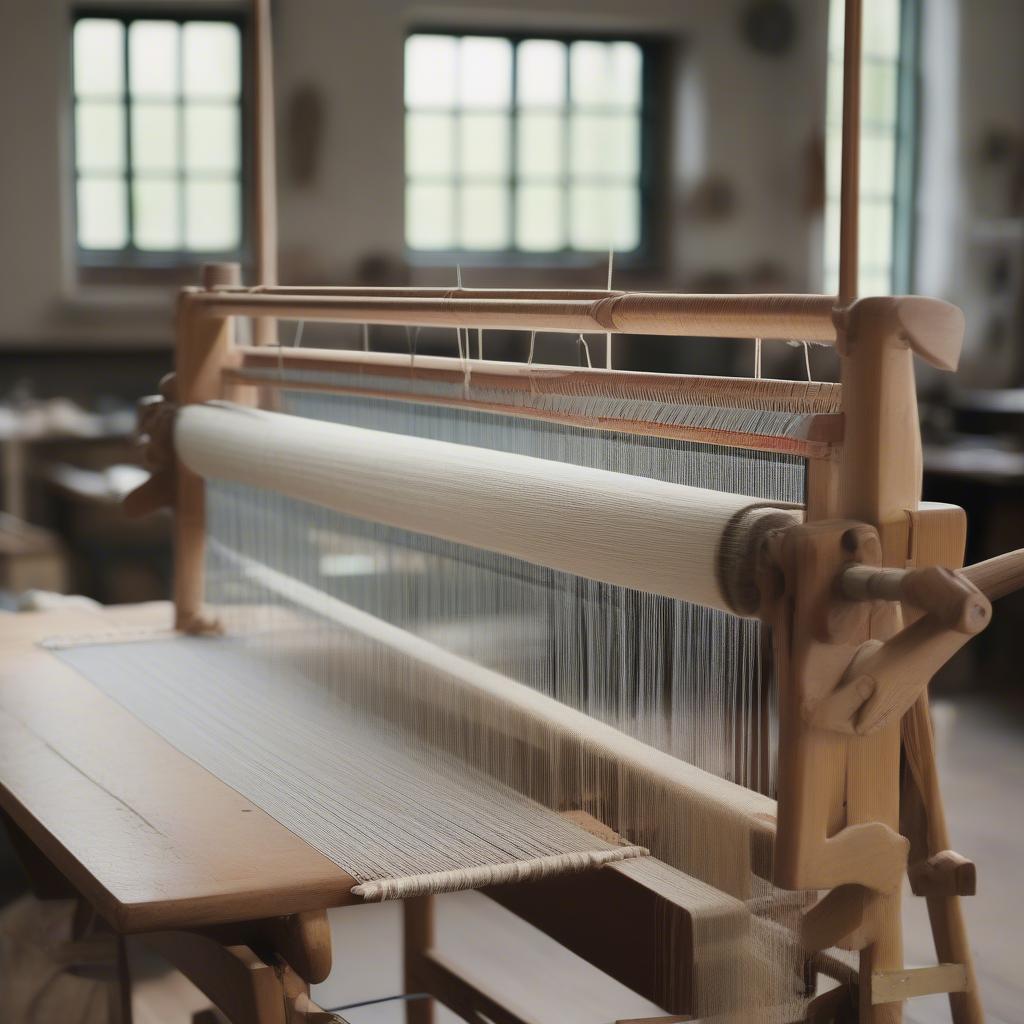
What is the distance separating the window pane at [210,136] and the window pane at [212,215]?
0.09 metres

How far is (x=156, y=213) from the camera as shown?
683 centimetres

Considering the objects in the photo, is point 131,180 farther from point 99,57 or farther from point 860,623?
point 860,623

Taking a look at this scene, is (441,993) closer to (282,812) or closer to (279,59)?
(282,812)

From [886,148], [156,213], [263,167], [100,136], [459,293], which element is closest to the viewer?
[459,293]

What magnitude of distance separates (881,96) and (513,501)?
24.1ft

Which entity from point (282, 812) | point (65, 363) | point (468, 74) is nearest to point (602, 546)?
point (282, 812)

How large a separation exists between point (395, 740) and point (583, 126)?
20.6ft

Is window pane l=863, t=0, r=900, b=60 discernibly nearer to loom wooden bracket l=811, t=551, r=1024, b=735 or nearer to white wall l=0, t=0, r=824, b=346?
white wall l=0, t=0, r=824, b=346

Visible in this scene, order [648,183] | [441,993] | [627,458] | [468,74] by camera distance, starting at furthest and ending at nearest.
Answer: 1. [648,183]
2. [468,74]
3. [441,993]
4. [627,458]

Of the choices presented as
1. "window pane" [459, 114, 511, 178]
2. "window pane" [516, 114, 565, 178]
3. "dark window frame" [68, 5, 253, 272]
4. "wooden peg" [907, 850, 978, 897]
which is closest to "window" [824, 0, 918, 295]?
"window pane" [516, 114, 565, 178]

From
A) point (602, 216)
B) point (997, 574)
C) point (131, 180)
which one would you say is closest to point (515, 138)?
point (602, 216)

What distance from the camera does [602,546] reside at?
111 centimetres


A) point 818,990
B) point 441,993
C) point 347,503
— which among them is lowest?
point 441,993

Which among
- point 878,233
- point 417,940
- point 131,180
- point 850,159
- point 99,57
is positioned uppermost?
point 99,57
